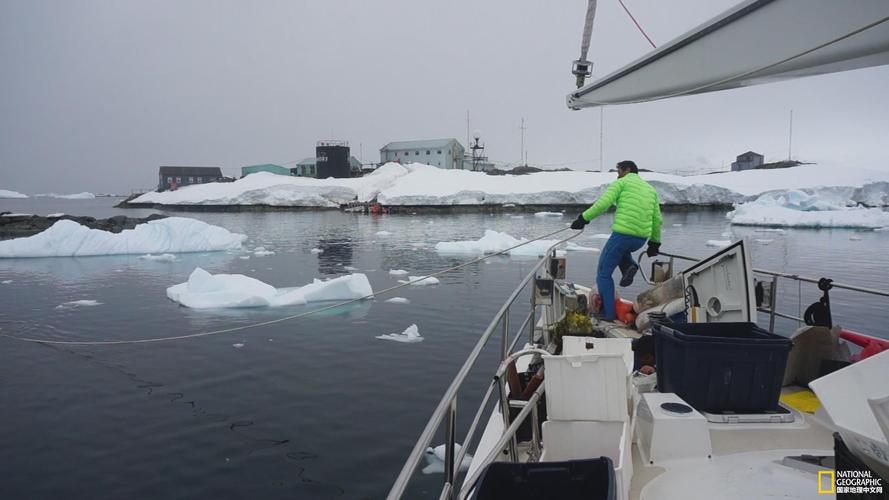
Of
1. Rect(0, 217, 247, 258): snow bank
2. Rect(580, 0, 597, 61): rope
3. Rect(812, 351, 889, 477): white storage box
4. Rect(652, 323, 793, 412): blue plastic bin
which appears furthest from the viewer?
Rect(0, 217, 247, 258): snow bank

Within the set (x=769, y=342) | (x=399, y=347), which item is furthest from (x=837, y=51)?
(x=399, y=347)

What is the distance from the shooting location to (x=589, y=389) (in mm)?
2766

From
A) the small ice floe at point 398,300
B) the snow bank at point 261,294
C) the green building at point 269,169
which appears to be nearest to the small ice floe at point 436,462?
the snow bank at point 261,294

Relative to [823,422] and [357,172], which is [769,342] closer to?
[823,422]

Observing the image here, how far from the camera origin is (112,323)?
1095 cm

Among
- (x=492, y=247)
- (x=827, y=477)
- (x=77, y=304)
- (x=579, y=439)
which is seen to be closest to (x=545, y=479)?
(x=579, y=439)

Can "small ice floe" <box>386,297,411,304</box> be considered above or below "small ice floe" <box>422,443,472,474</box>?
above

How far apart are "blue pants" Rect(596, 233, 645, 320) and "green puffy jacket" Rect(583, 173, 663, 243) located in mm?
89

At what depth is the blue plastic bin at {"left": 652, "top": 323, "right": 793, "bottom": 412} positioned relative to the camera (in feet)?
10.3

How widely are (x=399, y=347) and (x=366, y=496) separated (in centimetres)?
422

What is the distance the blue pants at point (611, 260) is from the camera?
18.9 feet

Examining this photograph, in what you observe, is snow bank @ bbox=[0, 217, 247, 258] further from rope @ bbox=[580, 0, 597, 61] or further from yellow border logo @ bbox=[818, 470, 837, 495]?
yellow border logo @ bbox=[818, 470, 837, 495]

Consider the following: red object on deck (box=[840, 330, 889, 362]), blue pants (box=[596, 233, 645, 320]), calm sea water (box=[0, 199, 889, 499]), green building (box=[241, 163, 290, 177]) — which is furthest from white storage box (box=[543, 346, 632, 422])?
green building (box=[241, 163, 290, 177])

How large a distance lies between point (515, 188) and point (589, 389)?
175ft
